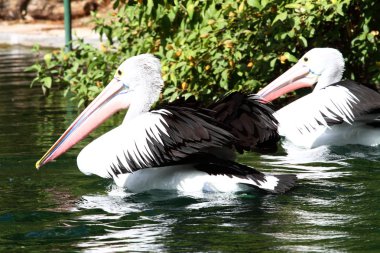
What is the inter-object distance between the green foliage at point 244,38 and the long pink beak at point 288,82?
227 mm

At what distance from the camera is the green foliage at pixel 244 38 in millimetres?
9344

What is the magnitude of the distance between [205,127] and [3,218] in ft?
4.34

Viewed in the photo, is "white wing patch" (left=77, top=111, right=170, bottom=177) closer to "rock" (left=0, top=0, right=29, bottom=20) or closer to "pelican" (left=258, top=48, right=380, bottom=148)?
"pelican" (left=258, top=48, right=380, bottom=148)

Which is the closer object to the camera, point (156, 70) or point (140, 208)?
point (140, 208)

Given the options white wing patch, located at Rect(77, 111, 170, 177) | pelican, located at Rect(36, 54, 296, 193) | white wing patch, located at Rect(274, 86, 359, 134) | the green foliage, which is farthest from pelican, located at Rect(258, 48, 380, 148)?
white wing patch, located at Rect(77, 111, 170, 177)

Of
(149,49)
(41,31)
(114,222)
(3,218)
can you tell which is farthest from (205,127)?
(41,31)

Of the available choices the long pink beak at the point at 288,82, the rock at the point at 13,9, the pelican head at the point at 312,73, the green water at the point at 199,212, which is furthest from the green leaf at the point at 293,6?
the rock at the point at 13,9

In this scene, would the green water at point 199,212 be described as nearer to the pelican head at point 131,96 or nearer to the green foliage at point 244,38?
the pelican head at point 131,96

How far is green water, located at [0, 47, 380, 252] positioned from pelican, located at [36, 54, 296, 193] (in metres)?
0.10

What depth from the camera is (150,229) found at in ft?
18.5

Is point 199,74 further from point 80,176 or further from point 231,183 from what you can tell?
point 231,183

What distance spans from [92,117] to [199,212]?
150 centimetres

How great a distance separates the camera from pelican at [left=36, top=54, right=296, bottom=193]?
20.6 feet

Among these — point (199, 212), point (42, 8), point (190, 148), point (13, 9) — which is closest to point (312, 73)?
point (190, 148)
